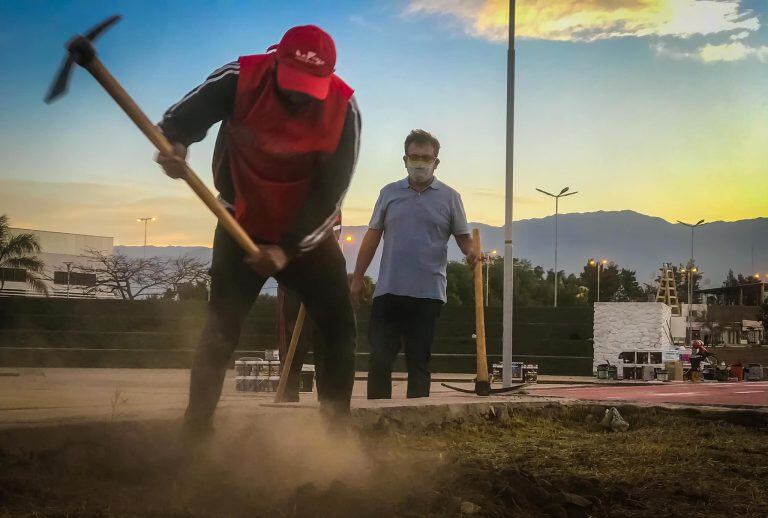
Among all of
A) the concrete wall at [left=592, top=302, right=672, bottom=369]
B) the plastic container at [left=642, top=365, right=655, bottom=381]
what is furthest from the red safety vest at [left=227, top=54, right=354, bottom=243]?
the concrete wall at [left=592, top=302, right=672, bottom=369]

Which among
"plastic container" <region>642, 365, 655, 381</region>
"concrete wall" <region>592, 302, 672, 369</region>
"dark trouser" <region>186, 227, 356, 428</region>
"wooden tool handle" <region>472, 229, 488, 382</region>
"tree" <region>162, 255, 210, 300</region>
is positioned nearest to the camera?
"dark trouser" <region>186, 227, 356, 428</region>

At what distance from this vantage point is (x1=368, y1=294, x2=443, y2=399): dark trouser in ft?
20.7

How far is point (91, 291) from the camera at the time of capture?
49344 millimetres

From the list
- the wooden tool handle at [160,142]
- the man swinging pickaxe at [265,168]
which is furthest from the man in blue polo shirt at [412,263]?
the wooden tool handle at [160,142]

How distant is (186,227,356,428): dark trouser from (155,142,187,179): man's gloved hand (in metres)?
0.38

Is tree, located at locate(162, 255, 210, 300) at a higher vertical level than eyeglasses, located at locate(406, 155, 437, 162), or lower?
higher

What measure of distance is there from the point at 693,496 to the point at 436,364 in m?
24.9

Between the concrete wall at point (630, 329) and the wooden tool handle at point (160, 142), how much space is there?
2924 cm

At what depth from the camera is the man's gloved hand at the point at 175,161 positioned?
3.26 metres

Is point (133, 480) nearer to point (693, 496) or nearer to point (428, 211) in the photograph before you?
point (693, 496)

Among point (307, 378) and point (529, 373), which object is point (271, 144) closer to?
Answer: point (307, 378)

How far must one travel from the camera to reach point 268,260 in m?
3.41

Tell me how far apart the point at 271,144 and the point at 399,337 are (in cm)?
323

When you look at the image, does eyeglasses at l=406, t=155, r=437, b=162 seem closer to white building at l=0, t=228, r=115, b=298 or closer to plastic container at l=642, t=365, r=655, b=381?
plastic container at l=642, t=365, r=655, b=381
